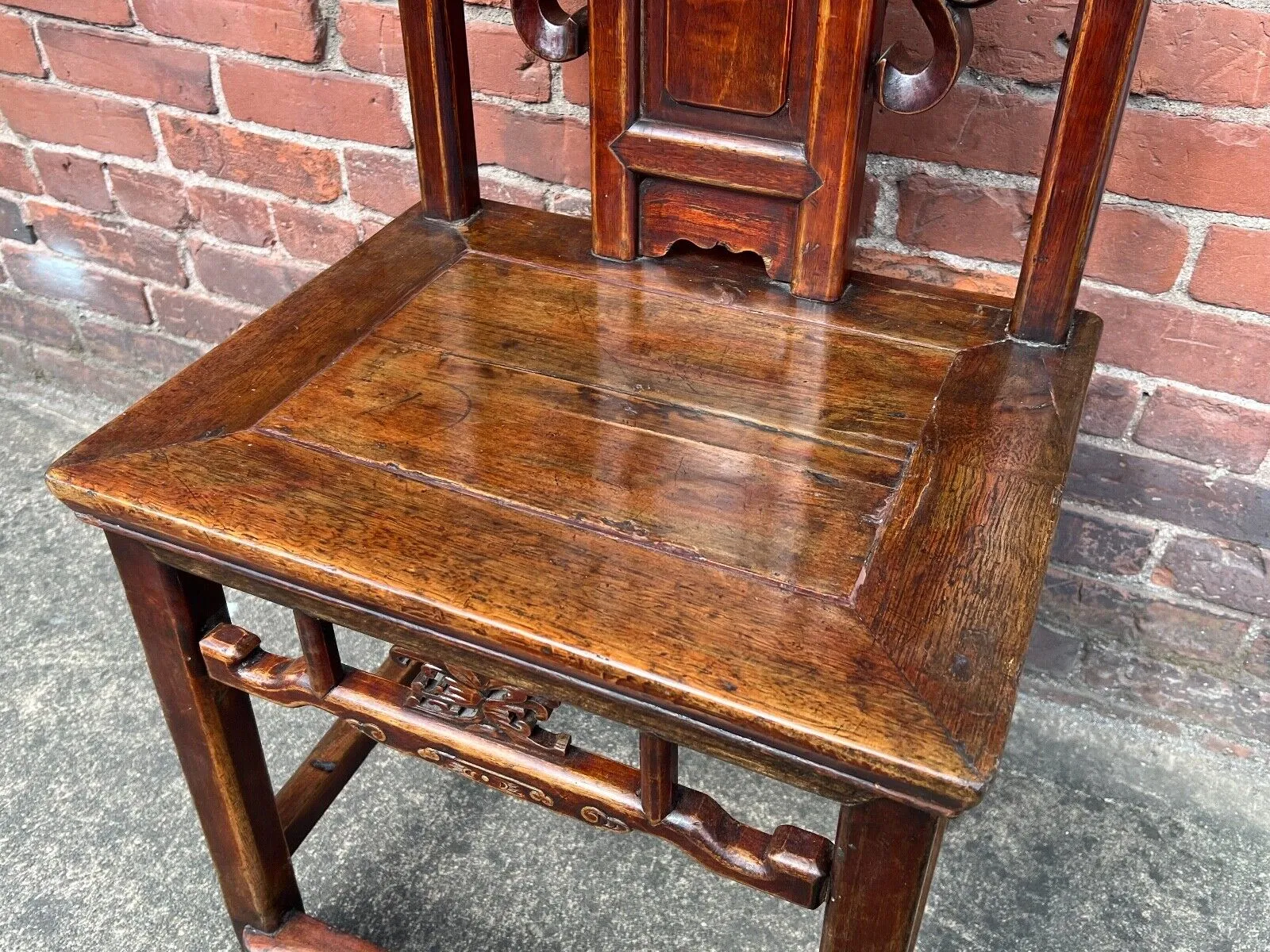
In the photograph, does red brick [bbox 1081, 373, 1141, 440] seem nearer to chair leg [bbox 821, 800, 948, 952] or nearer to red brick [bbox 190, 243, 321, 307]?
chair leg [bbox 821, 800, 948, 952]

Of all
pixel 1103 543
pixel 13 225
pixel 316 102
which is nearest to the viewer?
pixel 1103 543

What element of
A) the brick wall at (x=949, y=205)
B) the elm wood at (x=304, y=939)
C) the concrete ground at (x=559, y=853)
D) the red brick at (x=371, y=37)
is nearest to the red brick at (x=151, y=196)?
the brick wall at (x=949, y=205)

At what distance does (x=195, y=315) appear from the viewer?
5.42ft

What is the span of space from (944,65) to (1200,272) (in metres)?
0.42

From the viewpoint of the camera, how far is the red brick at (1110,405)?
3.74ft

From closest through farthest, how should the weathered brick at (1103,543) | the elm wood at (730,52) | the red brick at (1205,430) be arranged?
1. the elm wood at (730,52)
2. the red brick at (1205,430)
3. the weathered brick at (1103,543)

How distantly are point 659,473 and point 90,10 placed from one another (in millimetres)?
1124

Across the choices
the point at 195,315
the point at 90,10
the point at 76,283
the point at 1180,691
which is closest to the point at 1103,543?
the point at 1180,691

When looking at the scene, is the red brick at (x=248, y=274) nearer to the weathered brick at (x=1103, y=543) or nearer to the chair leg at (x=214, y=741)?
the chair leg at (x=214, y=741)

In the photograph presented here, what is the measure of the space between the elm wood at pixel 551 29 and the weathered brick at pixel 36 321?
1169mm

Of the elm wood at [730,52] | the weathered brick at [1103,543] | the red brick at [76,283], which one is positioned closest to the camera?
the elm wood at [730,52]

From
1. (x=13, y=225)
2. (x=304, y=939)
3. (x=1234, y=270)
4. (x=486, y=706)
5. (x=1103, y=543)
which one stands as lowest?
(x=304, y=939)

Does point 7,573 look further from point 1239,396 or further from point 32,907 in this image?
point 1239,396

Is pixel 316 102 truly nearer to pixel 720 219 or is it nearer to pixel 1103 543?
pixel 720 219
